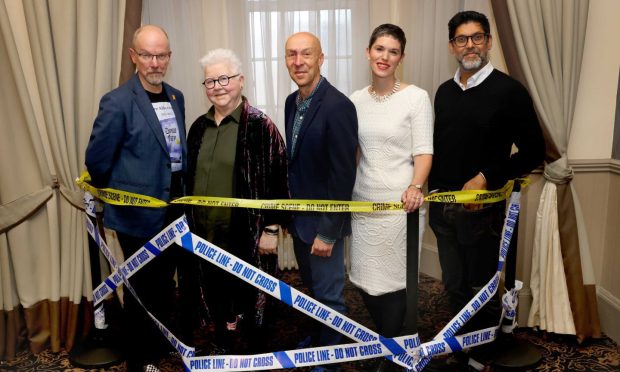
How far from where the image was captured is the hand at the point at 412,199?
2223 millimetres

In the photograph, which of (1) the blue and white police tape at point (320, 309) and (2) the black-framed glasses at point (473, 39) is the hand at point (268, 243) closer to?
(1) the blue and white police tape at point (320, 309)

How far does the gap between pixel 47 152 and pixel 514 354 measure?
3.02m

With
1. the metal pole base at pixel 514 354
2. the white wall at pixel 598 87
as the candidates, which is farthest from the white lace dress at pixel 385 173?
the white wall at pixel 598 87

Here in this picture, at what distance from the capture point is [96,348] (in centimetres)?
282

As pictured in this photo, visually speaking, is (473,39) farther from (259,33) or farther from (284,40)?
(259,33)

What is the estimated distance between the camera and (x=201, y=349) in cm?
289

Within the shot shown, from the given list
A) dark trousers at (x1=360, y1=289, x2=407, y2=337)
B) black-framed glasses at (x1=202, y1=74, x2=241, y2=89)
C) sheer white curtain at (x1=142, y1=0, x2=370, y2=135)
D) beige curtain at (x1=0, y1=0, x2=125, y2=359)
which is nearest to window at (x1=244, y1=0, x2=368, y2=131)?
sheer white curtain at (x1=142, y1=0, x2=370, y2=135)

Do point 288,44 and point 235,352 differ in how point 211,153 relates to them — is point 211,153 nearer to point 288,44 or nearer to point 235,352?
point 288,44

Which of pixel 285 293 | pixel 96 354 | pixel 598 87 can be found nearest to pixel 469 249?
pixel 285 293

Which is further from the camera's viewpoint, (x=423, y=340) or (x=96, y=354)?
(x=423, y=340)

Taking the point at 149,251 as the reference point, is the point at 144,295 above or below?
below

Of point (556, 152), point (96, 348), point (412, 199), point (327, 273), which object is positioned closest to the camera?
point (412, 199)

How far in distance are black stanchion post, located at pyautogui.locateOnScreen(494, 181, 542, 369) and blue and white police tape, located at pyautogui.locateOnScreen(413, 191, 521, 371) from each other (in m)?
0.06

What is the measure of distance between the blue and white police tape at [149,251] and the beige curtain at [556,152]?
216 cm
